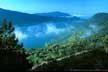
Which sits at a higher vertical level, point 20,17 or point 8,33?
point 20,17

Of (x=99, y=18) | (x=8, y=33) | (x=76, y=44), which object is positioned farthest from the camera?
(x=99, y=18)

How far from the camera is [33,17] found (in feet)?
26.0

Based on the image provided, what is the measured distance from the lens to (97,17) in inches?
307

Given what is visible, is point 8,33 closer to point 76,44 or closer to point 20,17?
point 20,17

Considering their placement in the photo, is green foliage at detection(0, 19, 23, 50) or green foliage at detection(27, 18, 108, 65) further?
green foliage at detection(0, 19, 23, 50)

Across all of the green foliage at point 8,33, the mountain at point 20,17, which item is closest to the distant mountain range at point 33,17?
the mountain at point 20,17

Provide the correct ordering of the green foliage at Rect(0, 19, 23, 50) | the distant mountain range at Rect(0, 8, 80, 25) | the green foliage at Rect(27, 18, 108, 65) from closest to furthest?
1. the green foliage at Rect(27, 18, 108, 65)
2. the green foliage at Rect(0, 19, 23, 50)
3. the distant mountain range at Rect(0, 8, 80, 25)

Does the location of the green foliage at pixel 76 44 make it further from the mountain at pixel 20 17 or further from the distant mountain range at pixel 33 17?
the mountain at pixel 20 17

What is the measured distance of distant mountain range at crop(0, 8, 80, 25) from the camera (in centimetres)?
774

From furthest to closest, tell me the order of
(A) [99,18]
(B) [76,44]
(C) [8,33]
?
(A) [99,18] < (C) [8,33] < (B) [76,44]

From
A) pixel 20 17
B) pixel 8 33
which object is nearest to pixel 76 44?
pixel 8 33

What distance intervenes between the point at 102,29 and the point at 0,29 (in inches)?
103

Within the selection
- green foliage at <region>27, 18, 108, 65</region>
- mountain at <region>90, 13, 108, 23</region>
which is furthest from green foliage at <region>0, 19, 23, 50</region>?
mountain at <region>90, 13, 108, 23</region>

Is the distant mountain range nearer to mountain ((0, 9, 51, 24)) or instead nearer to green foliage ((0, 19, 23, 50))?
mountain ((0, 9, 51, 24))
